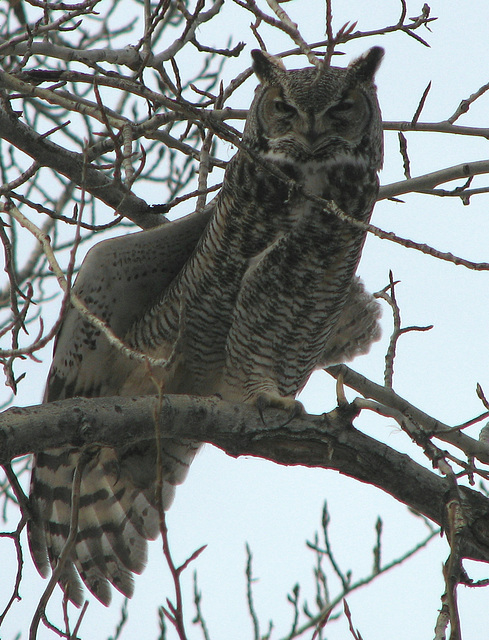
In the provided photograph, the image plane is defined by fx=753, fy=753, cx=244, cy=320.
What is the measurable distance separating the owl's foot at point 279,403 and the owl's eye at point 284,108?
3.86ft

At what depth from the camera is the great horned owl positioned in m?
3.13

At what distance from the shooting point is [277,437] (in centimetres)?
257

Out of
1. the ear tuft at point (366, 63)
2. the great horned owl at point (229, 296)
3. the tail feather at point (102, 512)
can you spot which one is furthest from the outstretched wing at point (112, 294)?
the ear tuft at point (366, 63)

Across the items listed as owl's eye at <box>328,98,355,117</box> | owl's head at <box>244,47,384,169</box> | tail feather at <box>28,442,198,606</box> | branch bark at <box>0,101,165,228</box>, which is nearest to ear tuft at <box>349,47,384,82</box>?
owl's head at <box>244,47,384,169</box>

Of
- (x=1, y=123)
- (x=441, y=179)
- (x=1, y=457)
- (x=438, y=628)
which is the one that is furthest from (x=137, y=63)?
(x=438, y=628)

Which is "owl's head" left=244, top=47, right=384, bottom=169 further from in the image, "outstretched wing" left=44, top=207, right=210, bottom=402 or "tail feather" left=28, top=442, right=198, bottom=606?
"tail feather" left=28, top=442, right=198, bottom=606

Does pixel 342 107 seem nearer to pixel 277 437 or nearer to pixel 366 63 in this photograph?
pixel 366 63

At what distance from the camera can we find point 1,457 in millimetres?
2150

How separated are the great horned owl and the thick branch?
0.45m

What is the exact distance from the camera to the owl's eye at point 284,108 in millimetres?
3135

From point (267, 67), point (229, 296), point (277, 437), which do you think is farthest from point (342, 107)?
point (277, 437)

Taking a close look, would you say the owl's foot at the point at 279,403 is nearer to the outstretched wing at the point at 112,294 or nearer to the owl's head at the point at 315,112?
the outstretched wing at the point at 112,294

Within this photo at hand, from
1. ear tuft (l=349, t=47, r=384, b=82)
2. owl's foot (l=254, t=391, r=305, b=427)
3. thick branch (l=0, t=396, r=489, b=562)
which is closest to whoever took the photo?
thick branch (l=0, t=396, r=489, b=562)

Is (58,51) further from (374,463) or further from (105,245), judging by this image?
(374,463)
